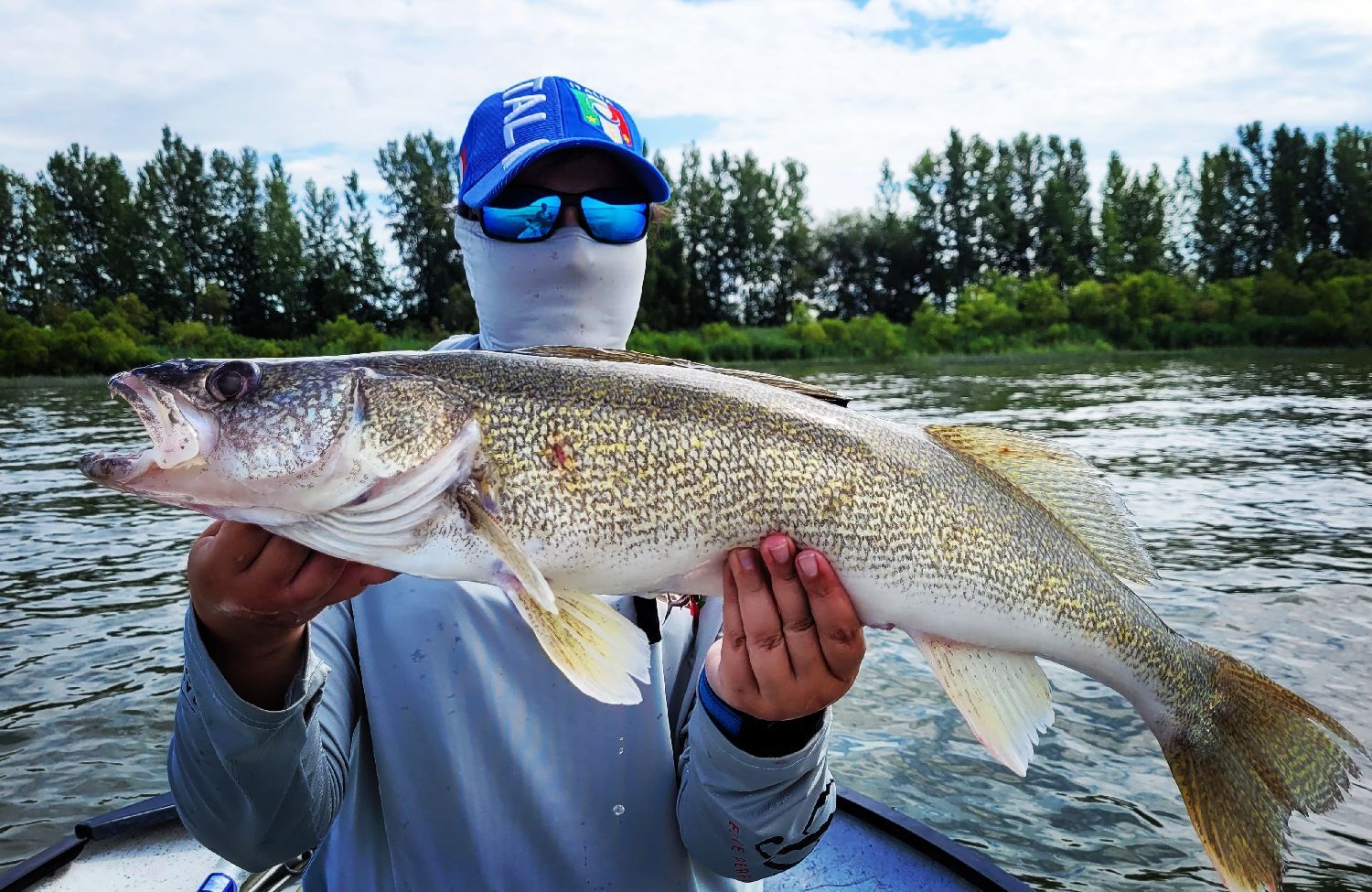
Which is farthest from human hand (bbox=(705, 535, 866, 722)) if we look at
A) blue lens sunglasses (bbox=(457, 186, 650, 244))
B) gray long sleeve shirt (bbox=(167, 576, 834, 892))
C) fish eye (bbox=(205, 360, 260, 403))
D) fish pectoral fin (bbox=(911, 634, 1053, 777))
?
blue lens sunglasses (bbox=(457, 186, 650, 244))

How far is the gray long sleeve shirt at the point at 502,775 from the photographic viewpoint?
2016 mm

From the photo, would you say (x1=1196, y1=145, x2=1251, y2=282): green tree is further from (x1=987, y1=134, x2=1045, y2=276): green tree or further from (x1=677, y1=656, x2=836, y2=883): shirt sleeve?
(x1=677, y1=656, x2=836, y2=883): shirt sleeve

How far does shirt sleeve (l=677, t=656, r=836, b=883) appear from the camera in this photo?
6.42ft

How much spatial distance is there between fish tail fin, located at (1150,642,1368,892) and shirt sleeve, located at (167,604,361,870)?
6.25 feet

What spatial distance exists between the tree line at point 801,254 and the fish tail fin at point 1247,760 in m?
41.4

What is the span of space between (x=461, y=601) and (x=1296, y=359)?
3796cm

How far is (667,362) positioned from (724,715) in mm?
776

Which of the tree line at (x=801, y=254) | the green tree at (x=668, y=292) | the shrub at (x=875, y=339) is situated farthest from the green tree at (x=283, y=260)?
the shrub at (x=875, y=339)

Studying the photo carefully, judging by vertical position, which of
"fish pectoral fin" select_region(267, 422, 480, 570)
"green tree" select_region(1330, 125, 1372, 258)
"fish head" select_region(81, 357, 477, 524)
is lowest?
"fish pectoral fin" select_region(267, 422, 480, 570)

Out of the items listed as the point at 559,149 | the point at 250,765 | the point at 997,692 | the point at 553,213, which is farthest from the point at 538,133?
the point at 997,692

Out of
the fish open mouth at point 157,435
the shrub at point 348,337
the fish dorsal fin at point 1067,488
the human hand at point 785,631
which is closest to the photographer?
the fish open mouth at point 157,435

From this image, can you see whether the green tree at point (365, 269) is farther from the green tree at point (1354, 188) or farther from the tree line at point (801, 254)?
the green tree at point (1354, 188)

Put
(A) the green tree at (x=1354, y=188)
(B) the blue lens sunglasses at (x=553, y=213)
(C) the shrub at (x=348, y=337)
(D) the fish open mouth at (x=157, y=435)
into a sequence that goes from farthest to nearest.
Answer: (A) the green tree at (x=1354, y=188)
(C) the shrub at (x=348, y=337)
(B) the blue lens sunglasses at (x=553, y=213)
(D) the fish open mouth at (x=157, y=435)

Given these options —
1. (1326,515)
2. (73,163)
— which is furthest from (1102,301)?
(73,163)
